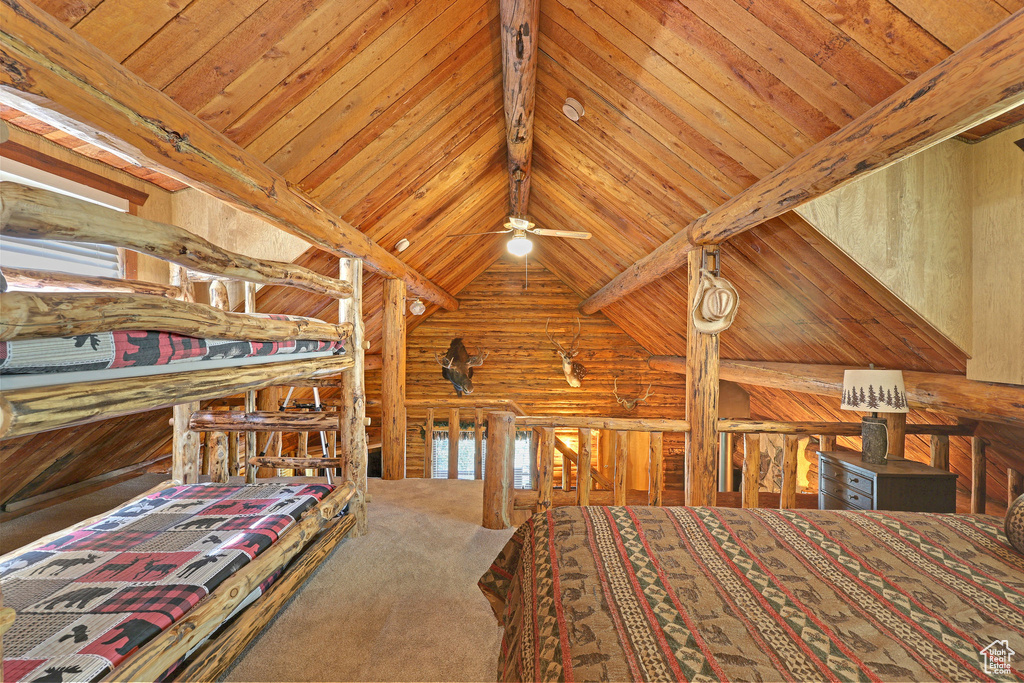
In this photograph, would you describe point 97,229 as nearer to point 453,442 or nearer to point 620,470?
point 620,470

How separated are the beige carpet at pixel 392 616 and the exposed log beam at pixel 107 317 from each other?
1.42m

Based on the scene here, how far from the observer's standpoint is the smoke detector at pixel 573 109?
3482 mm

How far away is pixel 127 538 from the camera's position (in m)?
2.21

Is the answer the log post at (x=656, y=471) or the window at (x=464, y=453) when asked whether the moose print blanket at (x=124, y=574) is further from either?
the window at (x=464, y=453)

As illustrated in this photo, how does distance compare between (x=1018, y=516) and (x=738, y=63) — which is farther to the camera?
(x=738, y=63)

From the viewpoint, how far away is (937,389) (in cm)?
319

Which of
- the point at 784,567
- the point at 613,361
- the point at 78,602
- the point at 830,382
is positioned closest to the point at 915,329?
the point at 830,382

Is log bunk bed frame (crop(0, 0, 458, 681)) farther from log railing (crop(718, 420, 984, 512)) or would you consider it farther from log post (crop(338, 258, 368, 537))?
log railing (crop(718, 420, 984, 512))

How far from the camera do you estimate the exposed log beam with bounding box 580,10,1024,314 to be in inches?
60.7

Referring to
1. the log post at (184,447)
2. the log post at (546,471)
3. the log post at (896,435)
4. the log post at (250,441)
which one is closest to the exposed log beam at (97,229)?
the log post at (184,447)

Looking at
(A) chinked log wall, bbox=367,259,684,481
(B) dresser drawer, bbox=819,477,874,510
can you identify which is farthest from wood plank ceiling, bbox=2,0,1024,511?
(A) chinked log wall, bbox=367,259,684,481

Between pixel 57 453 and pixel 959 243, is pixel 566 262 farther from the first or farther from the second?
pixel 57 453

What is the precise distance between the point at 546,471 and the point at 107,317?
290 centimetres

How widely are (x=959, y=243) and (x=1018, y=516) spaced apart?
2.06 meters
